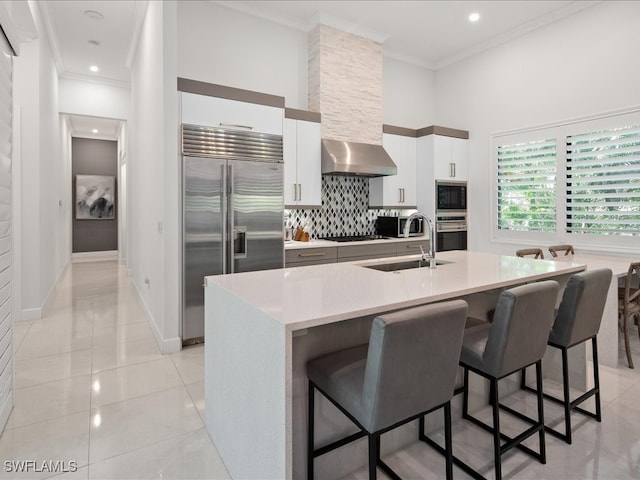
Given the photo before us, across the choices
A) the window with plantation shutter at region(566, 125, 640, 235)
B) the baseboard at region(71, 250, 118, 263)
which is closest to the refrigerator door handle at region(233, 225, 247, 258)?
the window with plantation shutter at region(566, 125, 640, 235)

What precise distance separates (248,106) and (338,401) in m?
3.06

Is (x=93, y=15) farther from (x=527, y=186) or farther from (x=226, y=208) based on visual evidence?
(x=527, y=186)

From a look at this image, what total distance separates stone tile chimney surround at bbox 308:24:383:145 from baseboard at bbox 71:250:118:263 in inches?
294

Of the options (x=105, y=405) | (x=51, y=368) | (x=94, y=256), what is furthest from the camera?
(x=94, y=256)

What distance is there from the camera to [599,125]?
163 inches

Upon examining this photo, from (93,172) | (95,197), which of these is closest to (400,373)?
(95,197)

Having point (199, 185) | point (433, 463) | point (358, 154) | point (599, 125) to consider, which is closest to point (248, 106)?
point (199, 185)

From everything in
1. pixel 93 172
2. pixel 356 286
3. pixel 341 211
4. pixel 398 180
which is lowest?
pixel 356 286

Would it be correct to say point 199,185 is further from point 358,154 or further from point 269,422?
point 269,422

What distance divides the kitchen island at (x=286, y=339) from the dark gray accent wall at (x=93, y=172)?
9087 millimetres

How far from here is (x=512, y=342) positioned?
1731 millimetres

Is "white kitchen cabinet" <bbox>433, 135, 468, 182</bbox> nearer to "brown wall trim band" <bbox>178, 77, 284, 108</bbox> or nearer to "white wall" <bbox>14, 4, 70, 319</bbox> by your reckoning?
"brown wall trim band" <bbox>178, 77, 284, 108</bbox>

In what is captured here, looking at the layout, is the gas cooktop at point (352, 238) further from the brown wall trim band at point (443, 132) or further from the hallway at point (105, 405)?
the hallway at point (105, 405)

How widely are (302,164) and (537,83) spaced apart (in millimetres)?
3112
